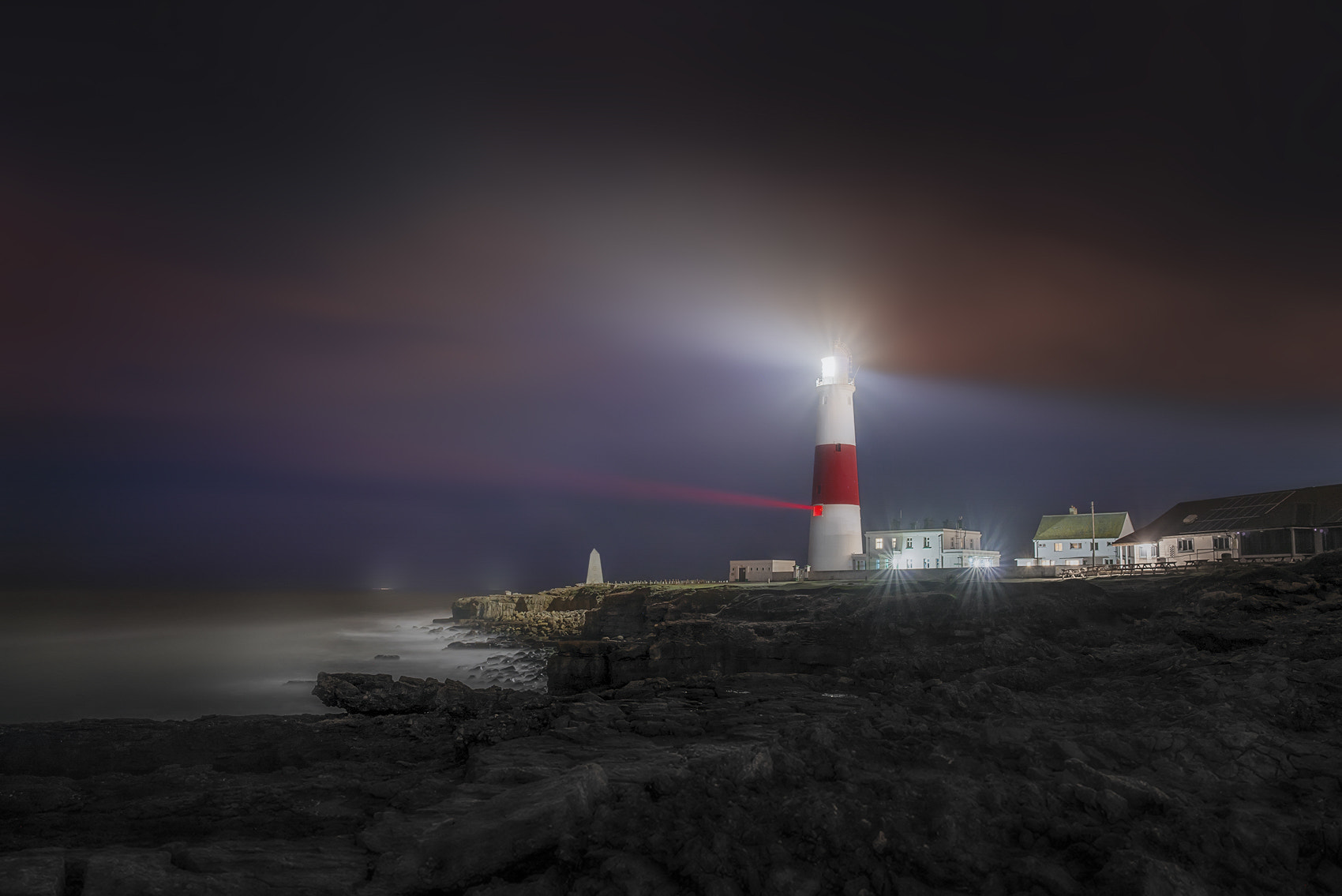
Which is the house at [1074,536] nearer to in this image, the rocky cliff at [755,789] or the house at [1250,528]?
the house at [1250,528]

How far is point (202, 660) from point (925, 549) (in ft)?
169

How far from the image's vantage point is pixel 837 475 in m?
47.6

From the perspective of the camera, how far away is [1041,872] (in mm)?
7129

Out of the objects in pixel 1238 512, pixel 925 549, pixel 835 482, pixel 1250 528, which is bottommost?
pixel 925 549

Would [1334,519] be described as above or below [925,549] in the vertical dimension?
above

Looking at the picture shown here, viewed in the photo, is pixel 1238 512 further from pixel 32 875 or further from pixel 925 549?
pixel 32 875

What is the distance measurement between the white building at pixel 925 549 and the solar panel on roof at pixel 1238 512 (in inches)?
611

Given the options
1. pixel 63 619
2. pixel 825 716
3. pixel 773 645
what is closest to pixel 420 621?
pixel 63 619

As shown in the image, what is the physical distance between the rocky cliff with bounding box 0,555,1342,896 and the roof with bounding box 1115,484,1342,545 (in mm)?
32713

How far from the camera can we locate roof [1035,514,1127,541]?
60875mm

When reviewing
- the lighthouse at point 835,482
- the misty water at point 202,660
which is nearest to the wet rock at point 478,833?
the misty water at point 202,660

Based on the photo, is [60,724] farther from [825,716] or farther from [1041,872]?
[1041,872]

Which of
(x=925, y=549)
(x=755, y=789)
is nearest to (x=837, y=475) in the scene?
(x=925, y=549)

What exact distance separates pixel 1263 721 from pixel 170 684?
1752 inches
